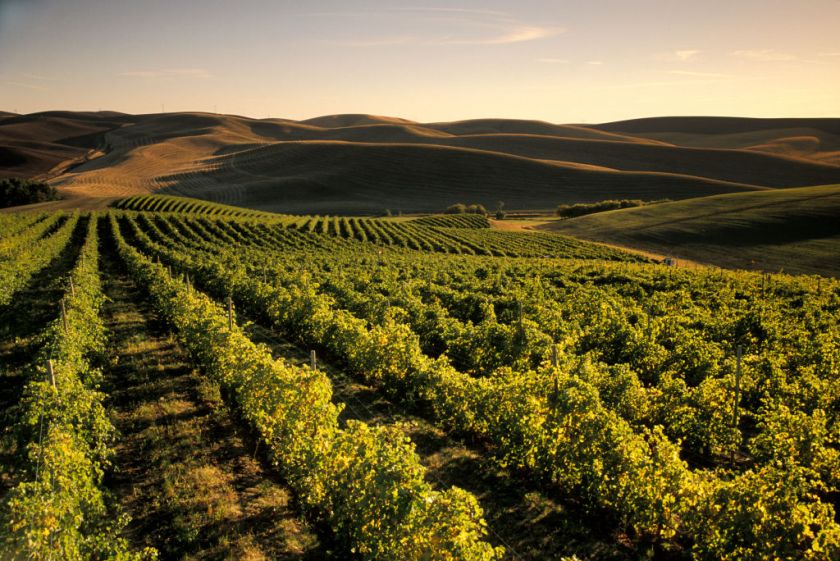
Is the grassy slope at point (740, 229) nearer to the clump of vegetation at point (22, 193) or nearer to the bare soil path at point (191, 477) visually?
the bare soil path at point (191, 477)

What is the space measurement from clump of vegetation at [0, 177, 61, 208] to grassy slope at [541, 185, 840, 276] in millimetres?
90787

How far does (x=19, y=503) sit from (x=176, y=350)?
1302 cm

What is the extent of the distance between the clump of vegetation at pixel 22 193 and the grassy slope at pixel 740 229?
90.8 meters

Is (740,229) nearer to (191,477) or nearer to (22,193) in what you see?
(191,477)

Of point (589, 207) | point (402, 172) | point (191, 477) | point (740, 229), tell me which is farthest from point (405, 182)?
point (191, 477)

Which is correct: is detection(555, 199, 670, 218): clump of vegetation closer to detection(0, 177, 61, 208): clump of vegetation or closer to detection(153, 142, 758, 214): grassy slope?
detection(153, 142, 758, 214): grassy slope

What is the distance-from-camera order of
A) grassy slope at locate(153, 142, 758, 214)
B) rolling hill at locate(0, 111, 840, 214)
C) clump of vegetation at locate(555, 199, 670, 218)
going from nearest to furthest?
clump of vegetation at locate(555, 199, 670, 218)
grassy slope at locate(153, 142, 758, 214)
rolling hill at locate(0, 111, 840, 214)

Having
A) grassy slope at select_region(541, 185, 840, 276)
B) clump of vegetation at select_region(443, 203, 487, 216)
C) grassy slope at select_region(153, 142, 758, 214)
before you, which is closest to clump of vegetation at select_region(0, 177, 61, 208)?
grassy slope at select_region(153, 142, 758, 214)

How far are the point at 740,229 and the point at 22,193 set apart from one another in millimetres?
115629

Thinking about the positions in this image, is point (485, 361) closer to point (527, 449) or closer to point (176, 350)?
point (527, 449)

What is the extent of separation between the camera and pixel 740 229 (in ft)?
230

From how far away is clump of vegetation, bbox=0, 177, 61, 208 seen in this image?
9275cm

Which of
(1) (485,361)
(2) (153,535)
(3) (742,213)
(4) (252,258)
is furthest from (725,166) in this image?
(2) (153,535)

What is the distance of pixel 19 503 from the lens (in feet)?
22.9
